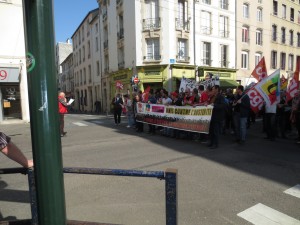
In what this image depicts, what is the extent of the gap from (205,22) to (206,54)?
3.01 m

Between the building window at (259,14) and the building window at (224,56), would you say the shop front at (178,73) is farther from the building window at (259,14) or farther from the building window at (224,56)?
the building window at (259,14)

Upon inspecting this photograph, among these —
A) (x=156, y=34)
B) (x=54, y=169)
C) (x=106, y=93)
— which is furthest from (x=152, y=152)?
(x=106, y=93)

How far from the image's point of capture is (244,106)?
27.6 feet

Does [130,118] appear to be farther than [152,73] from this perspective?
No

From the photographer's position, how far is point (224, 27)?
26734 mm

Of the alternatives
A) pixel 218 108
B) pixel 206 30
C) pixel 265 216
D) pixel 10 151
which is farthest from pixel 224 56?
pixel 10 151

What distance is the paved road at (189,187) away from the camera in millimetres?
3729

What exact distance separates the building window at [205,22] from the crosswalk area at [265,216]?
909 inches

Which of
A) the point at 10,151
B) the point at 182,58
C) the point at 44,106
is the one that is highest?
the point at 182,58

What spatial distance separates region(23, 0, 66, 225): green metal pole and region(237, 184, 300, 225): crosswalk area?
2.87 meters

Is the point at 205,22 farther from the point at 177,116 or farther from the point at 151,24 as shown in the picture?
the point at 177,116

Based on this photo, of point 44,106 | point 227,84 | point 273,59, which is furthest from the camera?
point 273,59

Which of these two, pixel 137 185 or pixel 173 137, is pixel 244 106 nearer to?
pixel 173 137

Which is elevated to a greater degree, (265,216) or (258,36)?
(258,36)
